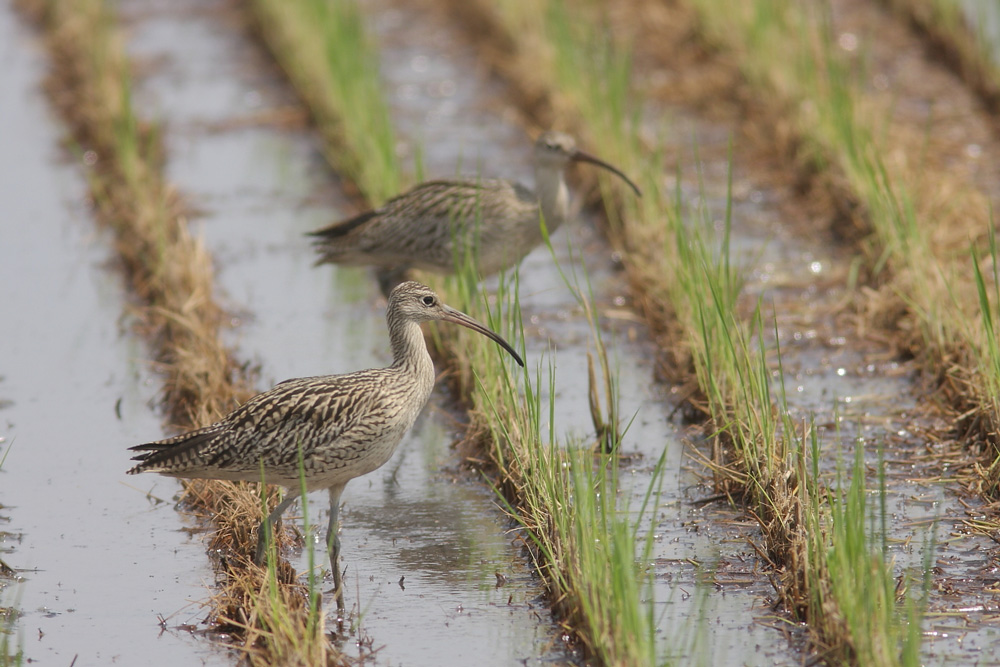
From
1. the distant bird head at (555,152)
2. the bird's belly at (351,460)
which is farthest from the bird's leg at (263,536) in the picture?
the distant bird head at (555,152)

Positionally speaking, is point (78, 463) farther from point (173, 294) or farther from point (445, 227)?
point (445, 227)

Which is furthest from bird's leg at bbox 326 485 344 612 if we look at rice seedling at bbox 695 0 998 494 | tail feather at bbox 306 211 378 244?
tail feather at bbox 306 211 378 244

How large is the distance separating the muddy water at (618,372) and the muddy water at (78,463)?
1.69m

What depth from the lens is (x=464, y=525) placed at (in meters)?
6.09

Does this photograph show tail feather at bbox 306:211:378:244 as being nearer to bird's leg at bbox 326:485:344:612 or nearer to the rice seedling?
the rice seedling

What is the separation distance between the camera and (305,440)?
548 centimetres

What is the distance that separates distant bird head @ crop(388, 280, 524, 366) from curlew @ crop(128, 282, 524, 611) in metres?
0.41

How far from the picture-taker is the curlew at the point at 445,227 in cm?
792

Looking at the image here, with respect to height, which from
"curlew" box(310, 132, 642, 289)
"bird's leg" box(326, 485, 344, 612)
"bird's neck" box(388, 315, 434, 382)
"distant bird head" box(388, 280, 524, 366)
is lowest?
"bird's leg" box(326, 485, 344, 612)

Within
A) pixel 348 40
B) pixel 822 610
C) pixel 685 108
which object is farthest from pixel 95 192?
pixel 822 610

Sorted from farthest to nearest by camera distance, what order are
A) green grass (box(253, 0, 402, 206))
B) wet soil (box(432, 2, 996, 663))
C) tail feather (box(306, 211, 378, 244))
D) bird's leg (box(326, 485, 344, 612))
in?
green grass (box(253, 0, 402, 206)), tail feather (box(306, 211, 378, 244)), wet soil (box(432, 2, 996, 663)), bird's leg (box(326, 485, 344, 612))

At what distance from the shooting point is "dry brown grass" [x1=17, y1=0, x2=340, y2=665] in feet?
16.5

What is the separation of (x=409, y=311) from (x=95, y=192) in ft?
17.4

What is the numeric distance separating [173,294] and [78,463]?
189cm
